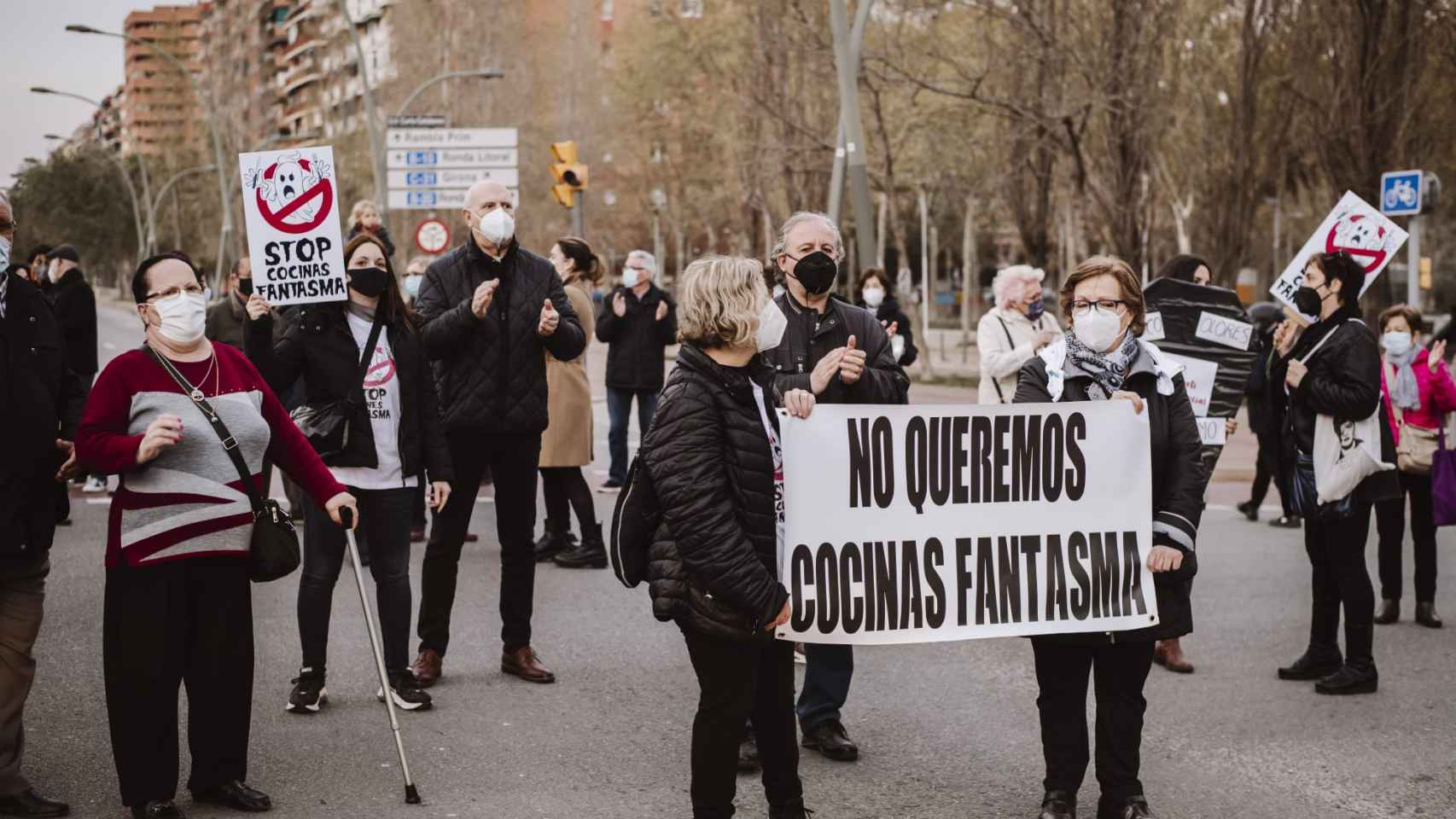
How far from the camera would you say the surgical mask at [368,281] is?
247 inches

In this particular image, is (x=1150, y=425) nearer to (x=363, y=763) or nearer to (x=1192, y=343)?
(x=1192, y=343)

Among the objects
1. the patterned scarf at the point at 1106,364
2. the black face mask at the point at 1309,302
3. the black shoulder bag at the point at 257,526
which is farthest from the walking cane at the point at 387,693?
the black face mask at the point at 1309,302

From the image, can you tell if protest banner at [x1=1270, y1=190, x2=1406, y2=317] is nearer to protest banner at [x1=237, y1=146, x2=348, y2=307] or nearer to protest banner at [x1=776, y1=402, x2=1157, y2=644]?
protest banner at [x1=776, y1=402, x2=1157, y2=644]

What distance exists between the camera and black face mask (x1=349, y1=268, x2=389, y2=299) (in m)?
6.26

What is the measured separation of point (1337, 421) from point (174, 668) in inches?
193

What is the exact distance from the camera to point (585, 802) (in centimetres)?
520

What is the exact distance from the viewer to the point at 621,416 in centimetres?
1326

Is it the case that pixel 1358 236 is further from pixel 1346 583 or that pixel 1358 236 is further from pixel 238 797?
pixel 238 797

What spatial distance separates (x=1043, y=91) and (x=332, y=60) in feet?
319

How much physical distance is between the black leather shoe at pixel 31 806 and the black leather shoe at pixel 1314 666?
5159mm

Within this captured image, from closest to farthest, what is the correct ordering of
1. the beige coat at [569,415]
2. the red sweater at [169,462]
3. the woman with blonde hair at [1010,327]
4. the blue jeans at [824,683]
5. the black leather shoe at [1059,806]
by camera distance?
the red sweater at [169,462]
the black leather shoe at [1059,806]
the blue jeans at [824,683]
the woman with blonde hair at [1010,327]
the beige coat at [569,415]

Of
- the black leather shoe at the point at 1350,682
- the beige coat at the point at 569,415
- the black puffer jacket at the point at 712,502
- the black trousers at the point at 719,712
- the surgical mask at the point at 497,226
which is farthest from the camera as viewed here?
the beige coat at the point at 569,415

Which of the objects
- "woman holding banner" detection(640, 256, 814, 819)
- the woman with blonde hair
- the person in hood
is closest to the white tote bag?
the woman with blonde hair

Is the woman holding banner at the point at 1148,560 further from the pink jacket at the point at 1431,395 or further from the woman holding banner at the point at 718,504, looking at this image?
the pink jacket at the point at 1431,395
